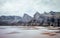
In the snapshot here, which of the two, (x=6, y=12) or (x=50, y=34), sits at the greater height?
(x=6, y=12)

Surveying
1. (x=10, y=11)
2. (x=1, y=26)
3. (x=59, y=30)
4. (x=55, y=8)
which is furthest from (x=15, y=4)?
(x=59, y=30)

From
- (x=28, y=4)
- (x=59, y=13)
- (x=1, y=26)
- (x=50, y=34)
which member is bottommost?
(x=50, y=34)

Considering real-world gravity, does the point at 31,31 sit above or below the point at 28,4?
below

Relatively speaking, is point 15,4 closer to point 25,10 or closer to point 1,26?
point 25,10

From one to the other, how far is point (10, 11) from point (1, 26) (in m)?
0.41

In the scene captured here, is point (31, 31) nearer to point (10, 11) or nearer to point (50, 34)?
point (50, 34)

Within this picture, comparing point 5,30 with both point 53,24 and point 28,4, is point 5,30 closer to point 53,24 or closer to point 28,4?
point 28,4

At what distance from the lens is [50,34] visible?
295cm

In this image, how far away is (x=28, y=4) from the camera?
9.91 feet

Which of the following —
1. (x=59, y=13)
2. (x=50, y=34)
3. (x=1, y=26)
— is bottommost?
(x=50, y=34)

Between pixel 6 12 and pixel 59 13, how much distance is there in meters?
1.28

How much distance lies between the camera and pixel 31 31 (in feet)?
9.62

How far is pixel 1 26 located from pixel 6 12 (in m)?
0.35

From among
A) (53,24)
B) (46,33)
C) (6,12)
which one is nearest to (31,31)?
(46,33)
